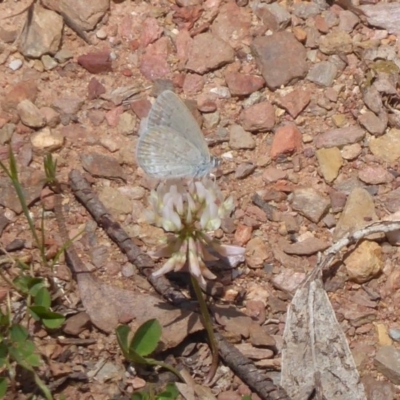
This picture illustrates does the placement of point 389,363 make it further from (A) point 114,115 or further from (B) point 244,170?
(A) point 114,115

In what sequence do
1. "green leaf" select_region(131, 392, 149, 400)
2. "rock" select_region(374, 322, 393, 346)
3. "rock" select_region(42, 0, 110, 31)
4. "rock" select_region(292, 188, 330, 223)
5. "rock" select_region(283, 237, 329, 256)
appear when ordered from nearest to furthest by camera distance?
"green leaf" select_region(131, 392, 149, 400), "rock" select_region(374, 322, 393, 346), "rock" select_region(283, 237, 329, 256), "rock" select_region(292, 188, 330, 223), "rock" select_region(42, 0, 110, 31)

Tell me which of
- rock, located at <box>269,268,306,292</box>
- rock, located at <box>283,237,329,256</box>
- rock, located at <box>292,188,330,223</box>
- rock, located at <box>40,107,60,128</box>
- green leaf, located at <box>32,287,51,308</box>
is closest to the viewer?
green leaf, located at <box>32,287,51,308</box>

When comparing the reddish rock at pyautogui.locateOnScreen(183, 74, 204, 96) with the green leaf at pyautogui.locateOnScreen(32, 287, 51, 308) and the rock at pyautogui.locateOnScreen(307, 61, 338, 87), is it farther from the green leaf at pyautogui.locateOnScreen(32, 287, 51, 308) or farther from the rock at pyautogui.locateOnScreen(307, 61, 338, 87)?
the green leaf at pyautogui.locateOnScreen(32, 287, 51, 308)

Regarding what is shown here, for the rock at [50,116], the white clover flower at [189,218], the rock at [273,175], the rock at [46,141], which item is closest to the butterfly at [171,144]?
the white clover flower at [189,218]

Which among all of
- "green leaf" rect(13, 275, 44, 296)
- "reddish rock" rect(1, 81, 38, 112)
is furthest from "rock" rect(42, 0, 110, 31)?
"green leaf" rect(13, 275, 44, 296)

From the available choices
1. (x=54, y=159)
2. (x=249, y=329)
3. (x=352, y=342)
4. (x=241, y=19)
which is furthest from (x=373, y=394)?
(x=241, y=19)

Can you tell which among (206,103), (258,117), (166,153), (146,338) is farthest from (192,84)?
(146,338)

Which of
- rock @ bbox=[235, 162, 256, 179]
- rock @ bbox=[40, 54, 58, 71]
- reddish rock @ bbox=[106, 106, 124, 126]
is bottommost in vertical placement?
rock @ bbox=[235, 162, 256, 179]

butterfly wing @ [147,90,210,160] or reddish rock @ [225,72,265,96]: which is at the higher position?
butterfly wing @ [147,90,210,160]
